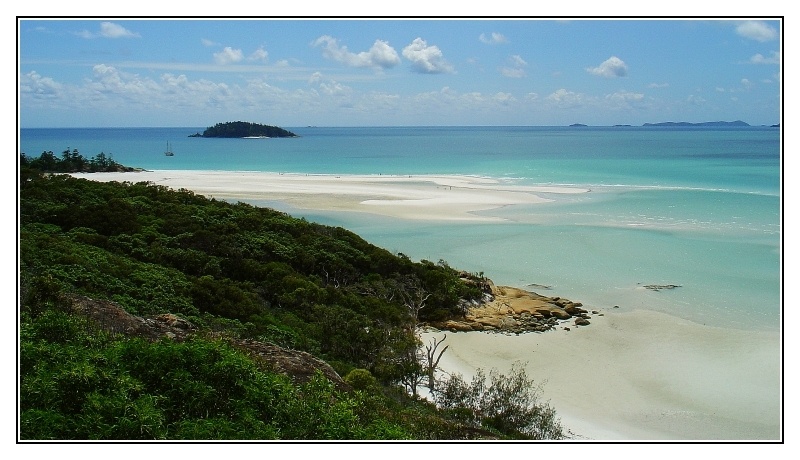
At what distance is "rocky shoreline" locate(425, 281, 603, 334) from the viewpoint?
13945mm

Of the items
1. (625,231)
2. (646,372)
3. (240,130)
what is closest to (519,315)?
(646,372)

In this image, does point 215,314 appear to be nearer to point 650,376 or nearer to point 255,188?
point 650,376

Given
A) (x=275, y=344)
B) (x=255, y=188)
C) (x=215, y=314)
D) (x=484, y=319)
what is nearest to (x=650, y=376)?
(x=484, y=319)

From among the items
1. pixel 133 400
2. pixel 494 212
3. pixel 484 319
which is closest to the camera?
pixel 133 400

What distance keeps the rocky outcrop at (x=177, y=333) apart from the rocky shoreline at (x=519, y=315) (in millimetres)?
6149

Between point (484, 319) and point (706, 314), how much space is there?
4773 mm

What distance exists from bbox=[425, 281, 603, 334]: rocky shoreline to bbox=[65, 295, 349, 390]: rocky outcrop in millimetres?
6149

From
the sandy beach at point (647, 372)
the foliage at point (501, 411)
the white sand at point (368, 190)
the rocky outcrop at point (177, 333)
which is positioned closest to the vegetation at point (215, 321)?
the foliage at point (501, 411)

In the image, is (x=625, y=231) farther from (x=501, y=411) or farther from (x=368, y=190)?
(x=501, y=411)

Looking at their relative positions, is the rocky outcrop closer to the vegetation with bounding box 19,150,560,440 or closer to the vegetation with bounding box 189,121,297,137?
the vegetation with bounding box 19,150,560,440

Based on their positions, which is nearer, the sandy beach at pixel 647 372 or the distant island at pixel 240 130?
the sandy beach at pixel 647 372

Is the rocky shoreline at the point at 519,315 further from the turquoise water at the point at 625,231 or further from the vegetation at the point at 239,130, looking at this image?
the vegetation at the point at 239,130

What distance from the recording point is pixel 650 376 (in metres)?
11.3

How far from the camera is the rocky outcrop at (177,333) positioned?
24.8ft
